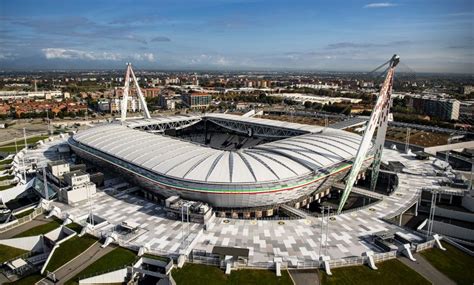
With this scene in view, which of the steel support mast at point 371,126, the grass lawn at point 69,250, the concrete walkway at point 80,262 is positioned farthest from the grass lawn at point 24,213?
the steel support mast at point 371,126

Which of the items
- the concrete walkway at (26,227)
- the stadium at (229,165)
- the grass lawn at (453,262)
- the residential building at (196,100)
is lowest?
the concrete walkway at (26,227)

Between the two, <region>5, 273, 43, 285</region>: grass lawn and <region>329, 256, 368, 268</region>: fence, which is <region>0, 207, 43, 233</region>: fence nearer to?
<region>5, 273, 43, 285</region>: grass lawn

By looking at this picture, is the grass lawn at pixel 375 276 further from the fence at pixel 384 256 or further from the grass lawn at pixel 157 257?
the grass lawn at pixel 157 257

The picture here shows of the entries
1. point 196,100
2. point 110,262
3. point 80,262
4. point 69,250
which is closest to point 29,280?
point 80,262

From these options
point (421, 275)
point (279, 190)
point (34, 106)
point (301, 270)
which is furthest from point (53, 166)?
point (34, 106)

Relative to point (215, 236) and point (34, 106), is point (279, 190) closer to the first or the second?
point (215, 236)

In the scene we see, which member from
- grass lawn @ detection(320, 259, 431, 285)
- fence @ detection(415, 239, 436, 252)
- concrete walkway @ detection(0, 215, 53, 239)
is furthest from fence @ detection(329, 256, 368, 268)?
concrete walkway @ detection(0, 215, 53, 239)

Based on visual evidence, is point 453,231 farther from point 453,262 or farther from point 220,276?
point 220,276
